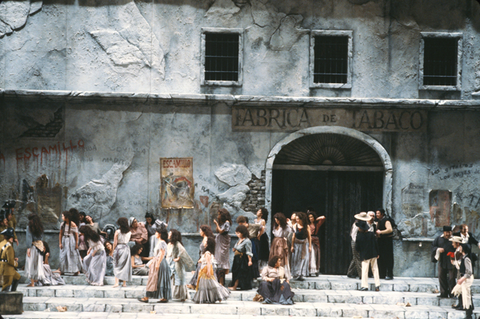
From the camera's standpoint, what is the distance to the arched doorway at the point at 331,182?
1716cm

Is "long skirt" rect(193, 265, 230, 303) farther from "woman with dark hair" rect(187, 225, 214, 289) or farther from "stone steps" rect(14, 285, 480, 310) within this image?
"stone steps" rect(14, 285, 480, 310)

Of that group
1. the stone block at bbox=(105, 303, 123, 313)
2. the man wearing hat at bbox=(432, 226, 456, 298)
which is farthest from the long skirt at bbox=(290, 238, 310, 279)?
the stone block at bbox=(105, 303, 123, 313)

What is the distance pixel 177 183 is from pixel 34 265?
14.1 feet

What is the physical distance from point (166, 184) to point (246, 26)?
15.3 feet

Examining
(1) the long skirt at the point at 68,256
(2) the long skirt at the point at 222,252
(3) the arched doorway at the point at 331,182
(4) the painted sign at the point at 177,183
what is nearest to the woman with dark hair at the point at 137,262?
(1) the long skirt at the point at 68,256

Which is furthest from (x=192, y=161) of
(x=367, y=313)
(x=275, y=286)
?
(x=367, y=313)

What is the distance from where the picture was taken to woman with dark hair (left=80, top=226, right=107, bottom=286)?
14625 millimetres

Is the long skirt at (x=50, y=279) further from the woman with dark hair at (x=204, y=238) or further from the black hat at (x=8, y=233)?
the woman with dark hair at (x=204, y=238)

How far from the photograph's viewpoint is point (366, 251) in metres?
14.6

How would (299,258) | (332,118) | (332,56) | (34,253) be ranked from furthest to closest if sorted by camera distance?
(332,56) < (332,118) < (299,258) < (34,253)

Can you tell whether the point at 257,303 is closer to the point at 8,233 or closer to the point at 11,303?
the point at 11,303

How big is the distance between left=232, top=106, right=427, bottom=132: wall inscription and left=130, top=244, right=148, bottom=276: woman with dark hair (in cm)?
402

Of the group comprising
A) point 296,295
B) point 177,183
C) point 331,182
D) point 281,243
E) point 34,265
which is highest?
point 331,182

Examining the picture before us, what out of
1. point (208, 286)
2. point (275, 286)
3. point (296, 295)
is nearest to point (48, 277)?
point (208, 286)
